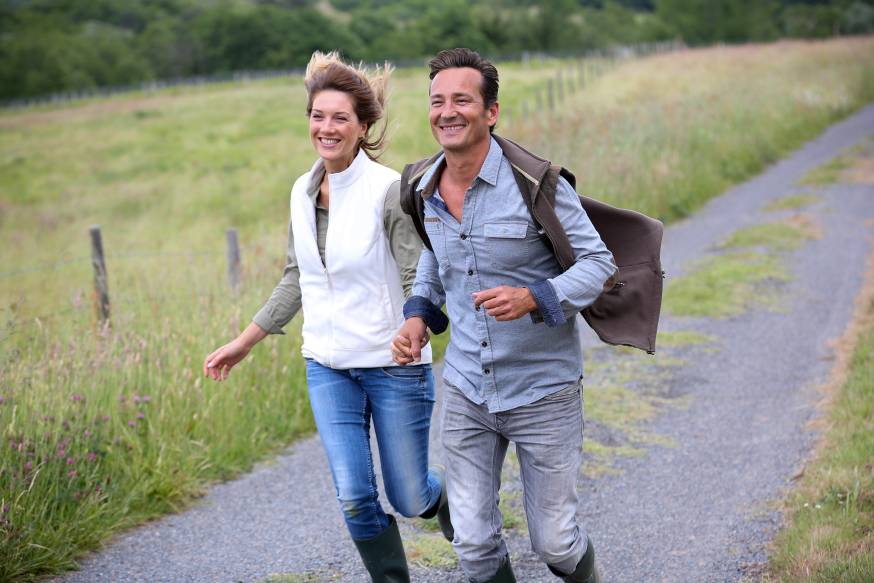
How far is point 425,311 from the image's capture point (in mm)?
3271

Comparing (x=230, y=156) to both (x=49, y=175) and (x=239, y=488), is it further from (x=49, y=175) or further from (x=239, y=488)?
(x=239, y=488)

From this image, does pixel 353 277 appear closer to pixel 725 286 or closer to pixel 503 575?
pixel 503 575

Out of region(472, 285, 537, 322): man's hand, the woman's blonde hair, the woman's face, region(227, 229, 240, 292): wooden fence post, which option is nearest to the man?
region(472, 285, 537, 322): man's hand

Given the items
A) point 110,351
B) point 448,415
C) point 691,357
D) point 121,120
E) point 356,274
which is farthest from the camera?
point 121,120

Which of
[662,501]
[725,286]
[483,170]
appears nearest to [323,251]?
[483,170]

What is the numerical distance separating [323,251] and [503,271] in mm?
863

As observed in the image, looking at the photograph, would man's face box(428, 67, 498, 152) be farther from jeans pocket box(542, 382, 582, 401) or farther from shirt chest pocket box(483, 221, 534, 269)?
jeans pocket box(542, 382, 582, 401)

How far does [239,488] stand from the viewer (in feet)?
18.6

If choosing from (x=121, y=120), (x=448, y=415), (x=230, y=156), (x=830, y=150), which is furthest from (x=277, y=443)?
(x=121, y=120)

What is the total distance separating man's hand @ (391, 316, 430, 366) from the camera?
3203 mm

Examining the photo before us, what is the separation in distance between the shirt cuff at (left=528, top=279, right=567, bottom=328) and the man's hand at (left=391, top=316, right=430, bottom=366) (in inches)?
20.8

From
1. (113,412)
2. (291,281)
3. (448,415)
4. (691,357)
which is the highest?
(291,281)

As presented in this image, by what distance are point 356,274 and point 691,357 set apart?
4.91 meters

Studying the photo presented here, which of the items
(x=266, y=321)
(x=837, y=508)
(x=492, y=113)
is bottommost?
(x=837, y=508)
